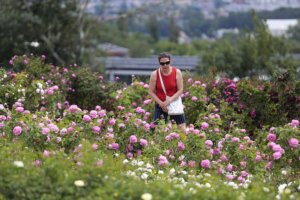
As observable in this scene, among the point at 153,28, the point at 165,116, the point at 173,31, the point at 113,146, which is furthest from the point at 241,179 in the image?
the point at 153,28

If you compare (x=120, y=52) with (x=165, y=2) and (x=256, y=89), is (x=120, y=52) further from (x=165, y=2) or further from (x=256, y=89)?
(x=256, y=89)

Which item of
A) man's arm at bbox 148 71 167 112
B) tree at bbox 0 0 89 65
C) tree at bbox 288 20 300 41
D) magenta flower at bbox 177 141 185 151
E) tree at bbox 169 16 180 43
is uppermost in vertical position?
magenta flower at bbox 177 141 185 151

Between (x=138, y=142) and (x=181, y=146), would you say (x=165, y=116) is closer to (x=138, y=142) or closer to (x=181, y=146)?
(x=138, y=142)

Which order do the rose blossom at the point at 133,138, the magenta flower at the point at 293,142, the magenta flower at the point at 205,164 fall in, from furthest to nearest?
the rose blossom at the point at 133,138 → the magenta flower at the point at 293,142 → the magenta flower at the point at 205,164

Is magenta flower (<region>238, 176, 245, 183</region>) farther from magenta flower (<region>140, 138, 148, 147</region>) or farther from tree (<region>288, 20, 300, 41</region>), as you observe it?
tree (<region>288, 20, 300, 41</region>)

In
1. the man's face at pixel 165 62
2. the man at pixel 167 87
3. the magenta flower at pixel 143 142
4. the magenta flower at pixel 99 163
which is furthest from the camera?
the man at pixel 167 87

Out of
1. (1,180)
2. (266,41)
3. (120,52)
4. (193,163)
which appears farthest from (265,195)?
(120,52)

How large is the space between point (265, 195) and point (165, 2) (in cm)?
3906

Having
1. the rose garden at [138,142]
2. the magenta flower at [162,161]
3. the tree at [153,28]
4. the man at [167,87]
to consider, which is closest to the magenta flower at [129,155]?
the rose garden at [138,142]

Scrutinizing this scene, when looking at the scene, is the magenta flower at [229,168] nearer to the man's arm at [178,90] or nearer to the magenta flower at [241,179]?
the magenta flower at [241,179]

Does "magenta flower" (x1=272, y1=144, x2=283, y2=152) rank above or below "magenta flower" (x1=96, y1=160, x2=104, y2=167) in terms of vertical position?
below

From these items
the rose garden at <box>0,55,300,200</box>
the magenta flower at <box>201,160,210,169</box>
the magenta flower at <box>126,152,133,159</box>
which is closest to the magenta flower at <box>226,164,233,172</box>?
the rose garden at <box>0,55,300,200</box>

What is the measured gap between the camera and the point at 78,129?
6.59m

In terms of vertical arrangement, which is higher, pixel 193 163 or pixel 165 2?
pixel 193 163
